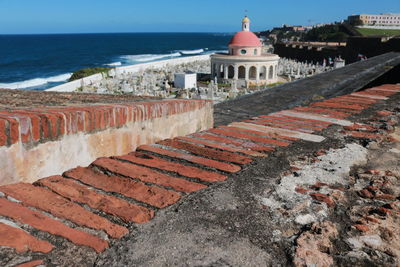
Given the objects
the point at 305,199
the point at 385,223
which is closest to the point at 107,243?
the point at 305,199

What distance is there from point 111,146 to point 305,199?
152 cm

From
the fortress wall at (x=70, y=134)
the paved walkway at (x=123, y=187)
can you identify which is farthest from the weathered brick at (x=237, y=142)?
the fortress wall at (x=70, y=134)

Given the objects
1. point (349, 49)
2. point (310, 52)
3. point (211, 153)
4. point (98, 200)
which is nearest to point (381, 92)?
point (211, 153)

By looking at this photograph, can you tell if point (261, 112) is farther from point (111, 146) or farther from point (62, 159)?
point (62, 159)

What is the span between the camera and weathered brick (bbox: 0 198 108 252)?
56.1 inches

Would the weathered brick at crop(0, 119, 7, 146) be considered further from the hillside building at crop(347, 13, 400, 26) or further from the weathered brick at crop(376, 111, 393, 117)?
the hillside building at crop(347, 13, 400, 26)

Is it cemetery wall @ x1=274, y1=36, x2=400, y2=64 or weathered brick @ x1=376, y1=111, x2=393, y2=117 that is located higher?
cemetery wall @ x1=274, y1=36, x2=400, y2=64

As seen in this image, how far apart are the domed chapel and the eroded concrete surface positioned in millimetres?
32243

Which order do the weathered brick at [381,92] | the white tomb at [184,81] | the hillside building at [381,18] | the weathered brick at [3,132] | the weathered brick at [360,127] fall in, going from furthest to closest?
the hillside building at [381,18]
the white tomb at [184,81]
the weathered brick at [381,92]
the weathered brick at [360,127]
the weathered brick at [3,132]

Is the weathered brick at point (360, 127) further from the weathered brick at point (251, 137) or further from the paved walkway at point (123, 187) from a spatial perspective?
the weathered brick at point (251, 137)

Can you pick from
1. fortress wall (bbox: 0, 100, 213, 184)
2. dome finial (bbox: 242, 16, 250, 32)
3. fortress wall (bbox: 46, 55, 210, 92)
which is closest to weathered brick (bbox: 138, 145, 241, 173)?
fortress wall (bbox: 0, 100, 213, 184)

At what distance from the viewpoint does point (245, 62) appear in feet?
113

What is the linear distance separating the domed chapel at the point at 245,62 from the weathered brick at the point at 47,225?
108 ft

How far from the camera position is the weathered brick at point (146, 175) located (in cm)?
194
